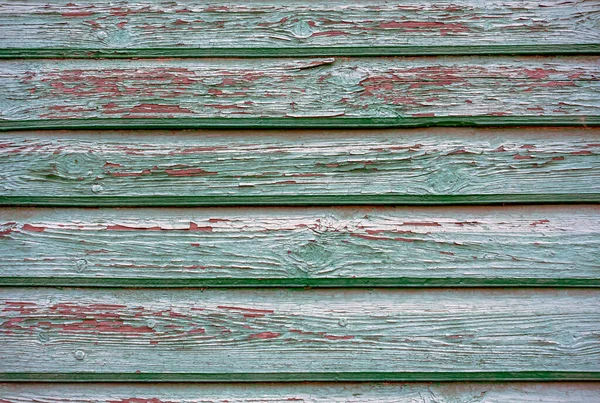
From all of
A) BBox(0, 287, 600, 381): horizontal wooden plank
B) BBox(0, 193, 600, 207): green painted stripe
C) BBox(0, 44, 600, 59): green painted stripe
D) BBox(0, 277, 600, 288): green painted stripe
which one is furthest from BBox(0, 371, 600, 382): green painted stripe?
BBox(0, 44, 600, 59): green painted stripe

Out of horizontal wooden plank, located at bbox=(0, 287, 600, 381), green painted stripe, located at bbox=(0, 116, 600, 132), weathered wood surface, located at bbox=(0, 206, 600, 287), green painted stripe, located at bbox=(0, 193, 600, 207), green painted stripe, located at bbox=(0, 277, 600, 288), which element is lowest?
horizontal wooden plank, located at bbox=(0, 287, 600, 381)

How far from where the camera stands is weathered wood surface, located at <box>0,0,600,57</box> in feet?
3.45

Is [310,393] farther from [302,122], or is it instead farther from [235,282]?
[302,122]

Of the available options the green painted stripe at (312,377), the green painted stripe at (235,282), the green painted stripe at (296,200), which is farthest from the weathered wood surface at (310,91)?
the green painted stripe at (312,377)

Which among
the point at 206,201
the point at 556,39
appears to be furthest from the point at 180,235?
the point at 556,39

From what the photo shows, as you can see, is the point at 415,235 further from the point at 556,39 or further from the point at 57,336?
the point at 57,336

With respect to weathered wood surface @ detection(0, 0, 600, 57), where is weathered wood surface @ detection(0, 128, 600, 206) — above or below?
below

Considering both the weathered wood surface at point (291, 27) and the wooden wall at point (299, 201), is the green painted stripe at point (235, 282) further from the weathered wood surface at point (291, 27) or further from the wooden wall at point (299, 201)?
the weathered wood surface at point (291, 27)

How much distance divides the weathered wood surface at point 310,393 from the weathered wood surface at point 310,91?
599mm

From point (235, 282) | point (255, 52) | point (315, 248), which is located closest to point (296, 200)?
point (315, 248)

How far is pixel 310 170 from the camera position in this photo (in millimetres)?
1025

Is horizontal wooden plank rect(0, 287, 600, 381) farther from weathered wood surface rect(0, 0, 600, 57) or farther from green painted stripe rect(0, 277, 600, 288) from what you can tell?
weathered wood surface rect(0, 0, 600, 57)

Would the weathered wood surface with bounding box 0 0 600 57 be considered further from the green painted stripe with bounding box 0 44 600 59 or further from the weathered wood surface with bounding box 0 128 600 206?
the weathered wood surface with bounding box 0 128 600 206

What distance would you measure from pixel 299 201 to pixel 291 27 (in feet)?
1.37
